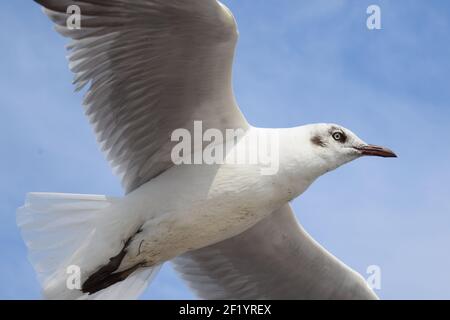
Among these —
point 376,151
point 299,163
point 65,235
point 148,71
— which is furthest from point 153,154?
point 376,151

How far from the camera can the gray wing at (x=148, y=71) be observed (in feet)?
17.6

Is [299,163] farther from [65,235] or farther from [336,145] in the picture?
[65,235]

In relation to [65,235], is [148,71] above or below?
above

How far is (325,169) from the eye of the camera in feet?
18.2

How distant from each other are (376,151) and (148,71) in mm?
1677

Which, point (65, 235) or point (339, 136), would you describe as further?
point (65, 235)

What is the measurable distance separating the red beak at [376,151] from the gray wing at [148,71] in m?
0.86

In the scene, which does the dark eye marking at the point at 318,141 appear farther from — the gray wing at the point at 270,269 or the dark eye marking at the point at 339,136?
the gray wing at the point at 270,269

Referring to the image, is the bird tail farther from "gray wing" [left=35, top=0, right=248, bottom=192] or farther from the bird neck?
the bird neck

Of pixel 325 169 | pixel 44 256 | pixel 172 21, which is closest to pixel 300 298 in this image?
pixel 325 169

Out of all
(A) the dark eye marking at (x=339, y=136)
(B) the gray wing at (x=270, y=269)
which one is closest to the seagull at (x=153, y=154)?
(A) the dark eye marking at (x=339, y=136)

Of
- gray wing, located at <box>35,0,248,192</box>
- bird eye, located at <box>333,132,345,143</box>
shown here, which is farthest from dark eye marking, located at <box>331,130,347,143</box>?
gray wing, located at <box>35,0,248,192</box>

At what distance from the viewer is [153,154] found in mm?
5914
